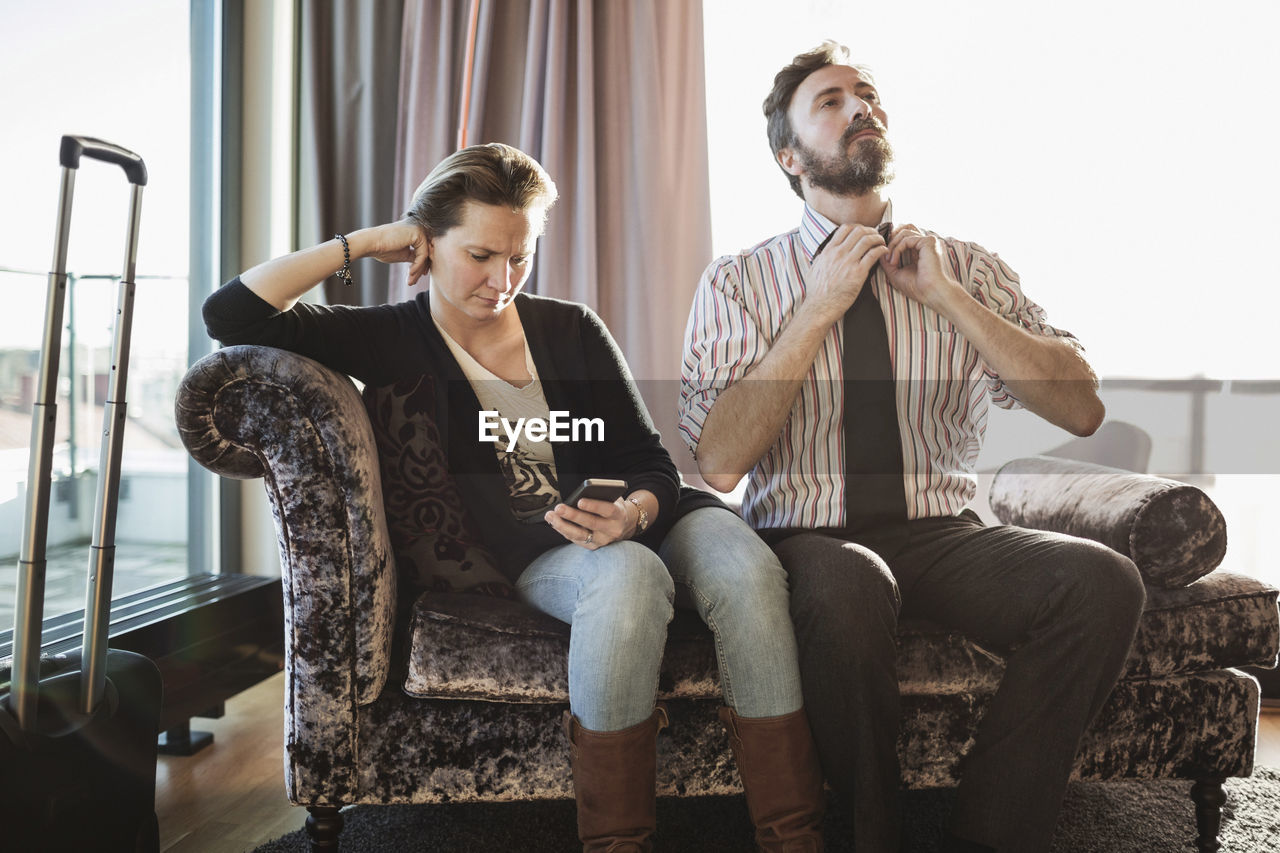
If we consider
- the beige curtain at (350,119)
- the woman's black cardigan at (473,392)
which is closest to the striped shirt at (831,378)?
the woman's black cardigan at (473,392)

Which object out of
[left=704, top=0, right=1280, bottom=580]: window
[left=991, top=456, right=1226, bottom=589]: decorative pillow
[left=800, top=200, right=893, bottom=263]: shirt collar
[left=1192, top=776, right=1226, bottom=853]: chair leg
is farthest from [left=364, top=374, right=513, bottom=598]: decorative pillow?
[left=704, top=0, right=1280, bottom=580]: window

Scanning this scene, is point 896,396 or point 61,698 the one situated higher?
point 896,396

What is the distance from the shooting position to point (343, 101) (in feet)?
7.73

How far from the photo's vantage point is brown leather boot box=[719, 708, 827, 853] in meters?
1.08

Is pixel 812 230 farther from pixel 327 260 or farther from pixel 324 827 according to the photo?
pixel 324 827

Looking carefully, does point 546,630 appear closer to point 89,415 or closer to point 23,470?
point 23,470

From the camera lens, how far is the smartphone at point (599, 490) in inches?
46.5

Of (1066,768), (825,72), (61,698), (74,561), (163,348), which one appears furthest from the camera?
(163,348)

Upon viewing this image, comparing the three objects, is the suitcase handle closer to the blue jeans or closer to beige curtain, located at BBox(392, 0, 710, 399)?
the blue jeans

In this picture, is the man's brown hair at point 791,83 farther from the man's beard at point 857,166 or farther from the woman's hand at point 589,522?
the woman's hand at point 589,522

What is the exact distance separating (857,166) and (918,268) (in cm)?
25

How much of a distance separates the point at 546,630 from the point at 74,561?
4.08 feet

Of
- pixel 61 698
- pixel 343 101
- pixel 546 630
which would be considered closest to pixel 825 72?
pixel 546 630
